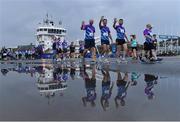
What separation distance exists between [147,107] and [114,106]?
17.3 inches

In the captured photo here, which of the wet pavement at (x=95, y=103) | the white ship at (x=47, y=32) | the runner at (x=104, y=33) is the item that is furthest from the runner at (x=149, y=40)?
the white ship at (x=47, y=32)

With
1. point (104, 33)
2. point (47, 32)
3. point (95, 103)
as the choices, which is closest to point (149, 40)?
point (104, 33)

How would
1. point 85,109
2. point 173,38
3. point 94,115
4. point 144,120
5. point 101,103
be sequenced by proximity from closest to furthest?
point 144,120 < point 94,115 < point 85,109 < point 101,103 < point 173,38

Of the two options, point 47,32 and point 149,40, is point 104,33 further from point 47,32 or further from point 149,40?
point 47,32

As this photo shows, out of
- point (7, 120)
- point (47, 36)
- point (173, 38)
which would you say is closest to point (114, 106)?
point (7, 120)

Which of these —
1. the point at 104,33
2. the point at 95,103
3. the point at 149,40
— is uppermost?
the point at 104,33

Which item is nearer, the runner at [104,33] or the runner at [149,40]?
the runner at [104,33]

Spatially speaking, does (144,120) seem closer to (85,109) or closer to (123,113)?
(123,113)

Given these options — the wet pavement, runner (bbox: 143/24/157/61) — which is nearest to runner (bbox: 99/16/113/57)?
runner (bbox: 143/24/157/61)

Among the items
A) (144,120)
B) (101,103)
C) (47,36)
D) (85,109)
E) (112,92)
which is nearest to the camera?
(144,120)

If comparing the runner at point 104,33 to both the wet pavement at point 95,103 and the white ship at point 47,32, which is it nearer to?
the wet pavement at point 95,103

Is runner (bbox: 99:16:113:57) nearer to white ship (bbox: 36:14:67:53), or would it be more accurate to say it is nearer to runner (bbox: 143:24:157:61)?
runner (bbox: 143:24:157:61)

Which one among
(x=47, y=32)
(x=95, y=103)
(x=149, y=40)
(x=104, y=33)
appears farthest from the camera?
(x=47, y=32)

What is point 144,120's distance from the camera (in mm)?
4105
